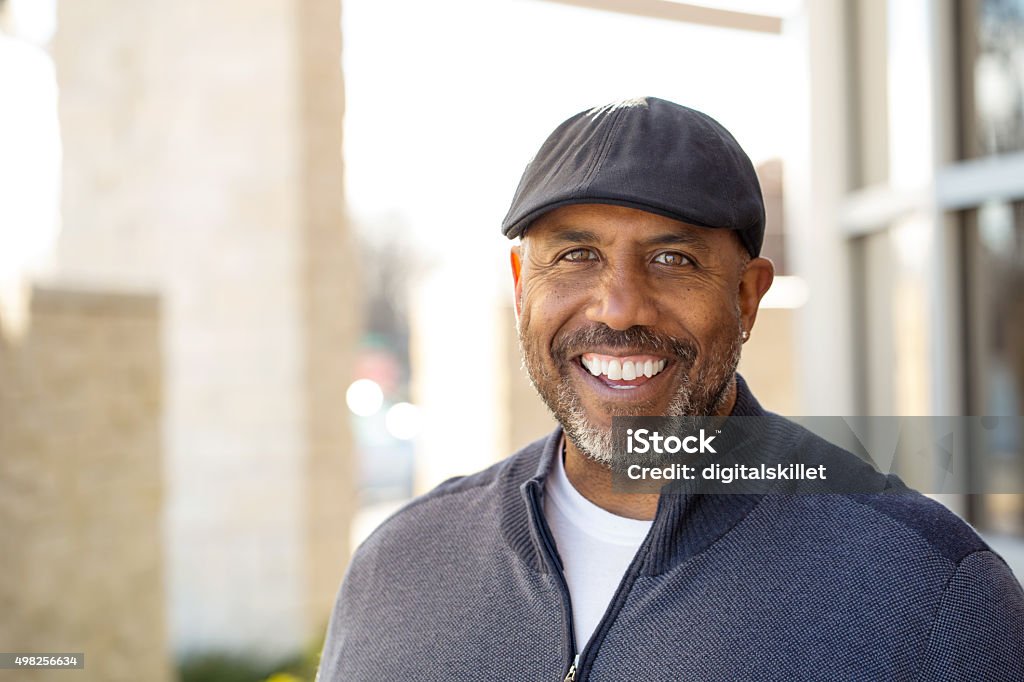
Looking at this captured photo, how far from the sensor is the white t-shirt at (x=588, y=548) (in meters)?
1.58

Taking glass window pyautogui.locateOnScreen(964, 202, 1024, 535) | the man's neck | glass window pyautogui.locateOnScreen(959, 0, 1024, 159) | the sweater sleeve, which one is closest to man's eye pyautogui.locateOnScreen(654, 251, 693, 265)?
the man's neck

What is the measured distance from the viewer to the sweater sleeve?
1.34 m

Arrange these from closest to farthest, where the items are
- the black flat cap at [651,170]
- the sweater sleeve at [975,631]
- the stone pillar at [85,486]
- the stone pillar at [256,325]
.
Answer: the sweater sleeve at [975,631]
the black flat cap at [651,170]
the stone pillar at [85,486]
the stone pillar at [256,325]

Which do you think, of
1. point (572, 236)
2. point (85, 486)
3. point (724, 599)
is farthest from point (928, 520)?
point (85, 486)

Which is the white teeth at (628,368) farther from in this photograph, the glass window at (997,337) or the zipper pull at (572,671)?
the glass window at (997,337)

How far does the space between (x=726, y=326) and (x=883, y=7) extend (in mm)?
3239

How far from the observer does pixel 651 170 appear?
4.76 feet

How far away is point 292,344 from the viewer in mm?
6371

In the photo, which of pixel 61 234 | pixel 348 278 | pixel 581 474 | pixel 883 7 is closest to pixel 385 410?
pixel 61 234

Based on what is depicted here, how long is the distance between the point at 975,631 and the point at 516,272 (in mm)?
895

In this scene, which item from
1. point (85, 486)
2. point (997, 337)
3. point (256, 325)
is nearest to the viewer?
point (997, 337)

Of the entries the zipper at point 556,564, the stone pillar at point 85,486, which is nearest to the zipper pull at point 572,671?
the zipper at point 556,564

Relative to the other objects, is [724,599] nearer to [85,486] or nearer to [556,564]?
[556,564]

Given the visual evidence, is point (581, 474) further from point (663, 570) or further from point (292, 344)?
point (292, 344)
